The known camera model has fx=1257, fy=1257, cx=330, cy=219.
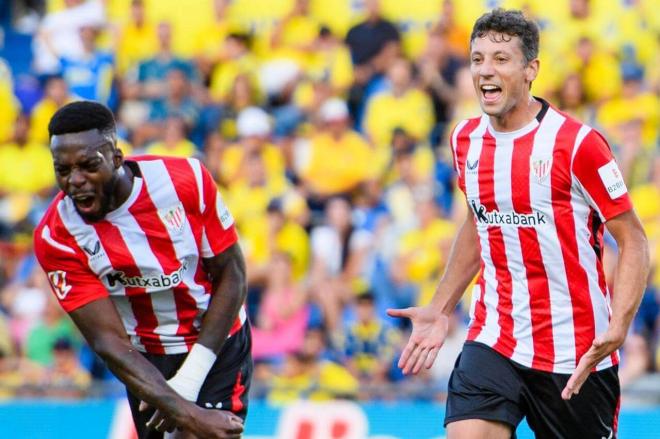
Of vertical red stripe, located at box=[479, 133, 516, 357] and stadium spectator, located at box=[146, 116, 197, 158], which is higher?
vertical red stripe, located at box=[479, 133, 516, 357]

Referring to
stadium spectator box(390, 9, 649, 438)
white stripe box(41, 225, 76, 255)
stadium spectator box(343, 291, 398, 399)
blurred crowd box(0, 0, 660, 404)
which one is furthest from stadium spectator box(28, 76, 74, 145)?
stadium spectator box(390, 9, 649, 438)

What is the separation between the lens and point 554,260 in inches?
197

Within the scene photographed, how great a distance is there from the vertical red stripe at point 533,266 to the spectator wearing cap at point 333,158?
6043mm

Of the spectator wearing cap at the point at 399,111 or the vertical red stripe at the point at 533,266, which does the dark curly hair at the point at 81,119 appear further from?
the spectator wearing cap at the point at 399,111

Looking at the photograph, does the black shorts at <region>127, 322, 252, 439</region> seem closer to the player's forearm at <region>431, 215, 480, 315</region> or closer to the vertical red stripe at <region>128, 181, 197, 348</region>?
the vertical red stripe at <region>128, 181, 197, 348</region>

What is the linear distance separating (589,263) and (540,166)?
1.46ft

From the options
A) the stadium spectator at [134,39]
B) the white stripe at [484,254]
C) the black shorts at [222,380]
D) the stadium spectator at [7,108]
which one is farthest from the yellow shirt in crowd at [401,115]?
the white stripe at [484,254]

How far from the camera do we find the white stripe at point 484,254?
17.0ft

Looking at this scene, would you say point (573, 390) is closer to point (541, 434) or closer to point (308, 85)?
point (541, 434)

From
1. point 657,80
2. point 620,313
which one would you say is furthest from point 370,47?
point 620,313

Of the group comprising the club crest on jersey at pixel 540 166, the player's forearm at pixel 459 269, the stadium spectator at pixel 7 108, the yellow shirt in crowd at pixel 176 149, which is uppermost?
the club crest on jersey at pixel 540 166

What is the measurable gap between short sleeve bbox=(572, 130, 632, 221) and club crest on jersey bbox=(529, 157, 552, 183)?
0.11 m

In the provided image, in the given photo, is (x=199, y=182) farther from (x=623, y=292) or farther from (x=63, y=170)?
(x=623, y=292)

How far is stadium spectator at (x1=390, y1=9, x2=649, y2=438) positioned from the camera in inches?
190
